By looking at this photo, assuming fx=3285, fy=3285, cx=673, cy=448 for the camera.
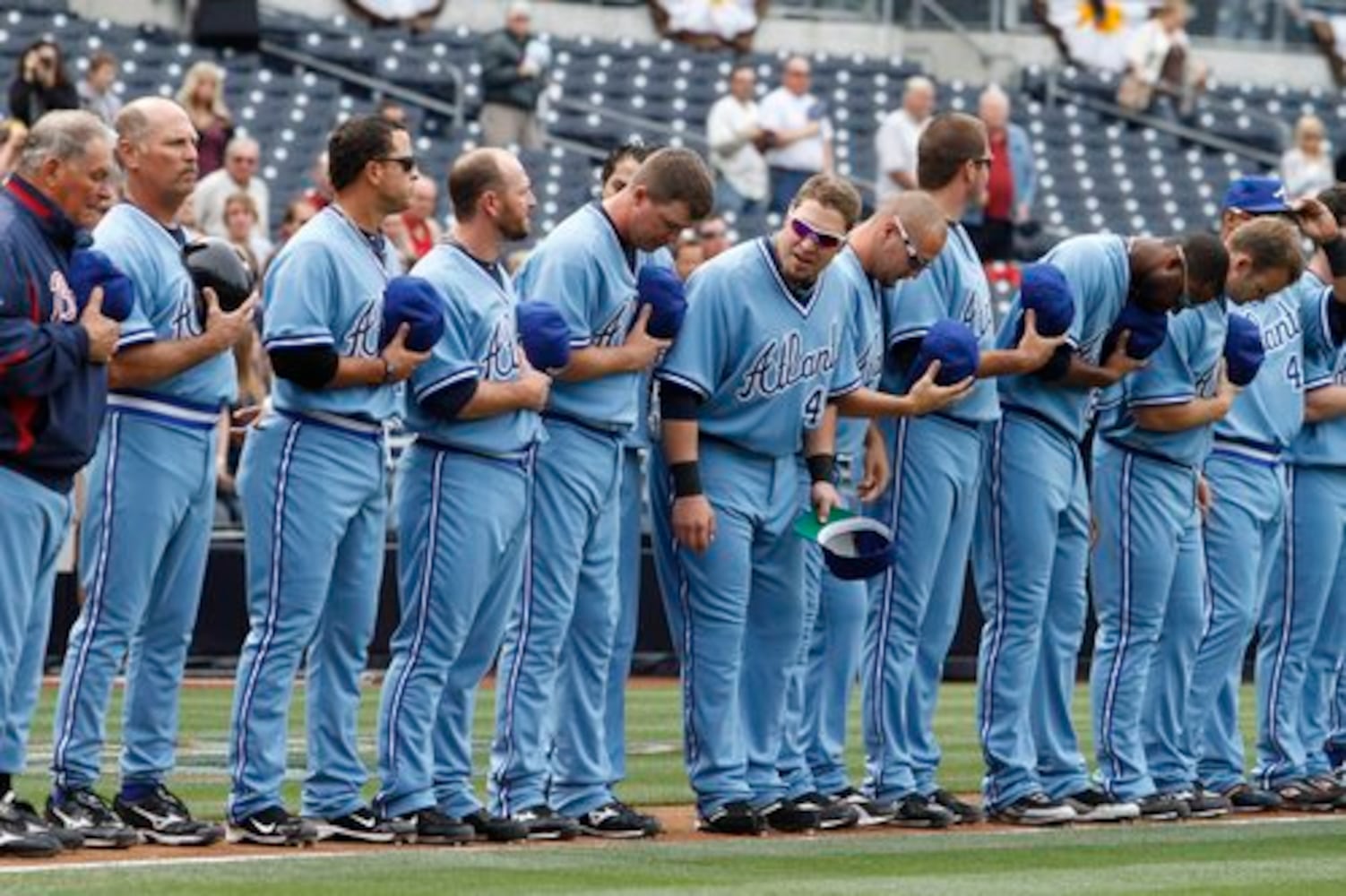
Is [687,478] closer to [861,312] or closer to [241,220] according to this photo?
[861,312]

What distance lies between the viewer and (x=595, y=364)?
9562 mm

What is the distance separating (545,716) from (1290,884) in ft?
7.29

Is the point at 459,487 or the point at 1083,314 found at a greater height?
the point at 1083,314

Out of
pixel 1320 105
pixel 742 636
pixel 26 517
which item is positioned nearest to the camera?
pixel 26 517

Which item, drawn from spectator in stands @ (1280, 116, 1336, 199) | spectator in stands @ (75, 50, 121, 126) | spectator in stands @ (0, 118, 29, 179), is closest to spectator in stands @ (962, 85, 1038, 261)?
spectator in stands @ (1280, 116, 1336, 199)

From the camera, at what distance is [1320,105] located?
104 feet

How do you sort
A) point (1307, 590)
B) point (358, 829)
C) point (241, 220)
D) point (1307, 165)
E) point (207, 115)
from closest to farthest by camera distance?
point (358, 829) → point (1307, 590) → point (241, 220) → point (207, 115) → point (1307, 165)

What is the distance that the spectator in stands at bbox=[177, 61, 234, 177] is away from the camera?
750 inches

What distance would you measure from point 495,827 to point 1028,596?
6.85ft

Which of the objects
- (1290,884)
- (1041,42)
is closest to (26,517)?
(1290,884)

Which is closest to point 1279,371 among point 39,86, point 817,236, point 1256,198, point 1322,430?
point 1322,430

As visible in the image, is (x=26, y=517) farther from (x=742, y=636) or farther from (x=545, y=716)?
(x=742, y=636)

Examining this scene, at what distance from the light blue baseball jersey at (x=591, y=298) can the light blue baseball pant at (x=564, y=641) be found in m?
0.08

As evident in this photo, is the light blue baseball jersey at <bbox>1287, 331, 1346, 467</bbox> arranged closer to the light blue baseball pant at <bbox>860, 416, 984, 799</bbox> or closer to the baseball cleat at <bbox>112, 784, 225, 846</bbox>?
the light blue baseball pant at <bbox>860, 416, 984, 799</bbox>
